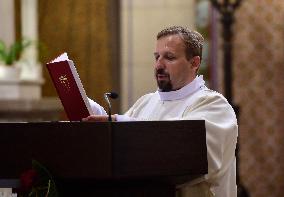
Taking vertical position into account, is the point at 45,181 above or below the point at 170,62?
below

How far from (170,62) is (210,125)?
1.07 ft

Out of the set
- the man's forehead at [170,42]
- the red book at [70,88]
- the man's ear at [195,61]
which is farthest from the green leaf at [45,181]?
the man's ear at [195,61]

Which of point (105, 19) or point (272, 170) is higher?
point (105, 19)

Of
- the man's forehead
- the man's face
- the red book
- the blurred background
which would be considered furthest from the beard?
the blurred background

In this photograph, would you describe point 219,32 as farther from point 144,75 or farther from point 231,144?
point 231,144

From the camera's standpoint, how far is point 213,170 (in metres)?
3.29

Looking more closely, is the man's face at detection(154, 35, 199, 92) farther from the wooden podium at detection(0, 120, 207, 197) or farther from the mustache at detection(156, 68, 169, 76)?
the wooden podium at detection(0, 120, 207, 197)

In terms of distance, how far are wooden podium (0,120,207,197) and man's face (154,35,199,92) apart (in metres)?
0.43

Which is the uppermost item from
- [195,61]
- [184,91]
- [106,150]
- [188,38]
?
[188,38]

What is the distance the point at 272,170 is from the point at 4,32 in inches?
134

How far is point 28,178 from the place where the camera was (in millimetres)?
2928

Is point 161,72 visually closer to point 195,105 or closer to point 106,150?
point 195,105

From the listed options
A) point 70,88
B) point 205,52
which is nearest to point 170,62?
point 70,88

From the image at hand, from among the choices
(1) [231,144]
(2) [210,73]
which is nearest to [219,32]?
(2) [210,73]
